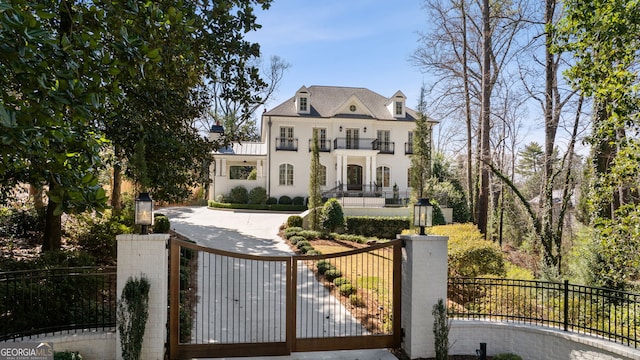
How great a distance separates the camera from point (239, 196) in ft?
81.7

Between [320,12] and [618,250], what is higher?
[320,12]

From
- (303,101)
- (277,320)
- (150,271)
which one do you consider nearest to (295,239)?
(277,320)

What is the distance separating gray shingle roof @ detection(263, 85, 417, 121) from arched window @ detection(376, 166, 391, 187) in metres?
3.78

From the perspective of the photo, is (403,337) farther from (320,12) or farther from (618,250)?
(320,12)

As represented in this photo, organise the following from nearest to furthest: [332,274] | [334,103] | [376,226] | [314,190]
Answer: [332,274] < [314,190] < [376,226] < [334,103]

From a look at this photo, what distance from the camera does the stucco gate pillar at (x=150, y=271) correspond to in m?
4.72

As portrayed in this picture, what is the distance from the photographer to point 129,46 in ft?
11.1

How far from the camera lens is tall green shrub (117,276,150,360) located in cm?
446

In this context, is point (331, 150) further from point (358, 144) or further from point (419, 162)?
point (419, 162)

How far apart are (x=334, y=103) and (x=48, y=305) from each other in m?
24.2

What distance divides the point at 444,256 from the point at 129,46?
4.89 meters

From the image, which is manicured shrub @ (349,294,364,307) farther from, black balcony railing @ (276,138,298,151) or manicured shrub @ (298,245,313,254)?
black balcony railing @ (276,138,298,151)

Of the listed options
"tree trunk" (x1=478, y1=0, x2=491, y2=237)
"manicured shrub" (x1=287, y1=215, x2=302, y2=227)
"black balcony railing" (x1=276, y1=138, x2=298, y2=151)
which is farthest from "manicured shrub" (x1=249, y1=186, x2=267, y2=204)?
"tree trunk" (x1=478, y1=0, x2=491, y2=237)

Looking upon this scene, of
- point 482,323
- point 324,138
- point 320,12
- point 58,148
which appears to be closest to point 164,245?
point 58,148
